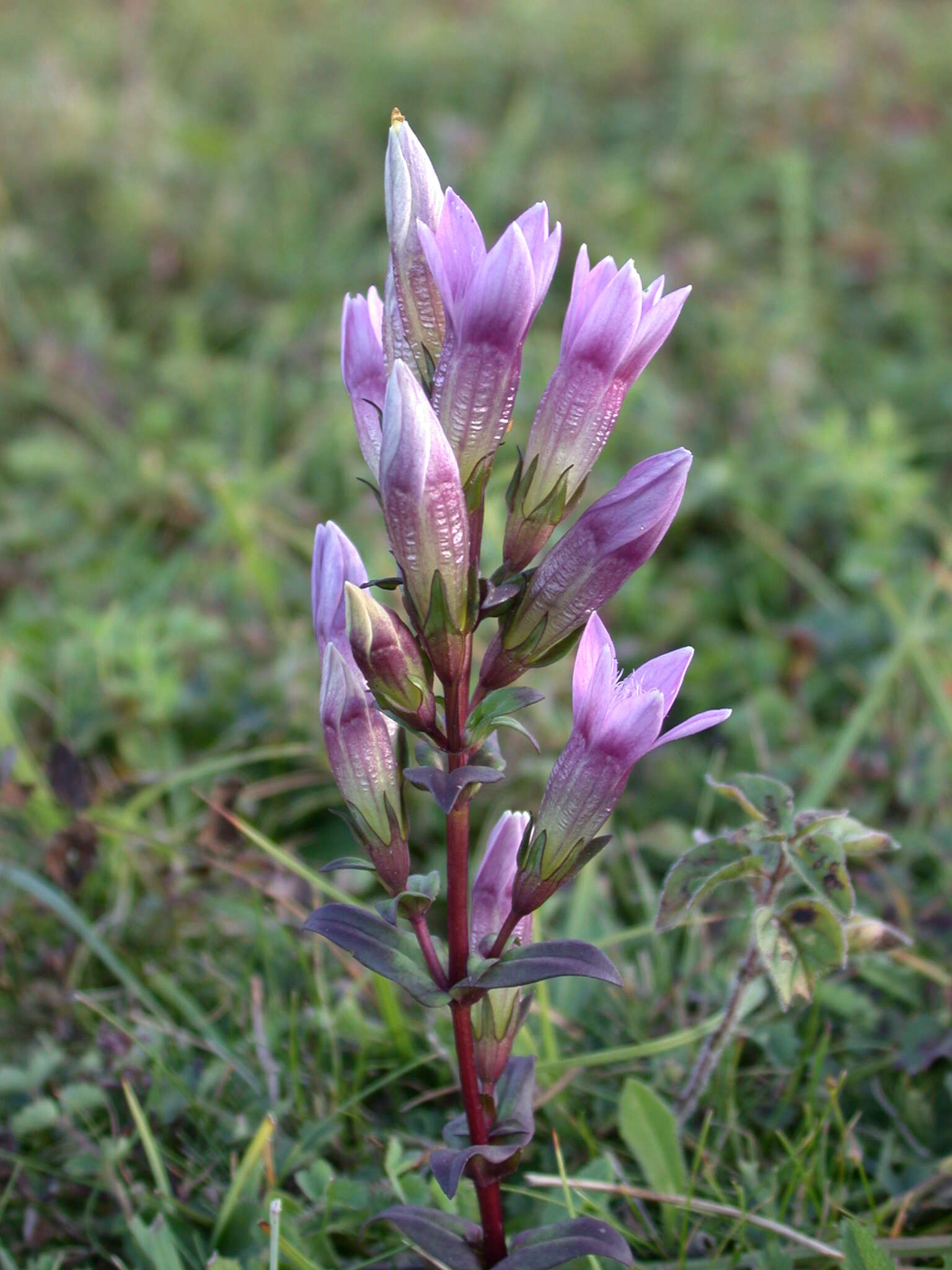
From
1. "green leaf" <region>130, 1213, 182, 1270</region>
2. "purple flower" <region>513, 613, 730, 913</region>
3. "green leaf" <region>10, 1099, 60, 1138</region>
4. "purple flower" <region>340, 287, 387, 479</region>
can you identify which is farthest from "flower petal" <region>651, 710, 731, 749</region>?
"green leaf" <region>10, 1099, 60, 1138</region>

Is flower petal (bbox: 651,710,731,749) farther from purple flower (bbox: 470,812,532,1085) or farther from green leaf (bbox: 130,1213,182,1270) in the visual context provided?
green leaf (bbox: 130,1213,182,1270)

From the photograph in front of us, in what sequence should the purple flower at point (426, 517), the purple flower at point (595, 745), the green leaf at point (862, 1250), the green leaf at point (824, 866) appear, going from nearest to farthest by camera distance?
the purple flower at point (426, 517)
the purple flower at point (595, 745)
the green leaf at point (862, 1250)
the green leaf at point (824, 866)

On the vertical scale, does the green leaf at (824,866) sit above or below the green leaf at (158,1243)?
above

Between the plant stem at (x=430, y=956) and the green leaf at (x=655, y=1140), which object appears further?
the green leaf at (x=655, y=1140)

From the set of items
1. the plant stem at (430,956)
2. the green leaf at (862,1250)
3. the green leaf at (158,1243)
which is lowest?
the green leaf at (158,1243)

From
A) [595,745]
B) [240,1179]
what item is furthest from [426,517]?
[240,1179]

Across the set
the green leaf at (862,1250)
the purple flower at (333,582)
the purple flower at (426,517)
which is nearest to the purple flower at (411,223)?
the purple flower at (426,517)

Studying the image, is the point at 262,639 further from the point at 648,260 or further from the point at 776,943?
the point at 648,260

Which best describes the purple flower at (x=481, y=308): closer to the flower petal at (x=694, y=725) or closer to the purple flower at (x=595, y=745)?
the purple flower at (x=595, y=745)

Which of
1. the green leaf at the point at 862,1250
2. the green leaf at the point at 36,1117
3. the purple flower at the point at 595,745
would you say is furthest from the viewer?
the green leaf at the point at 36,1117
